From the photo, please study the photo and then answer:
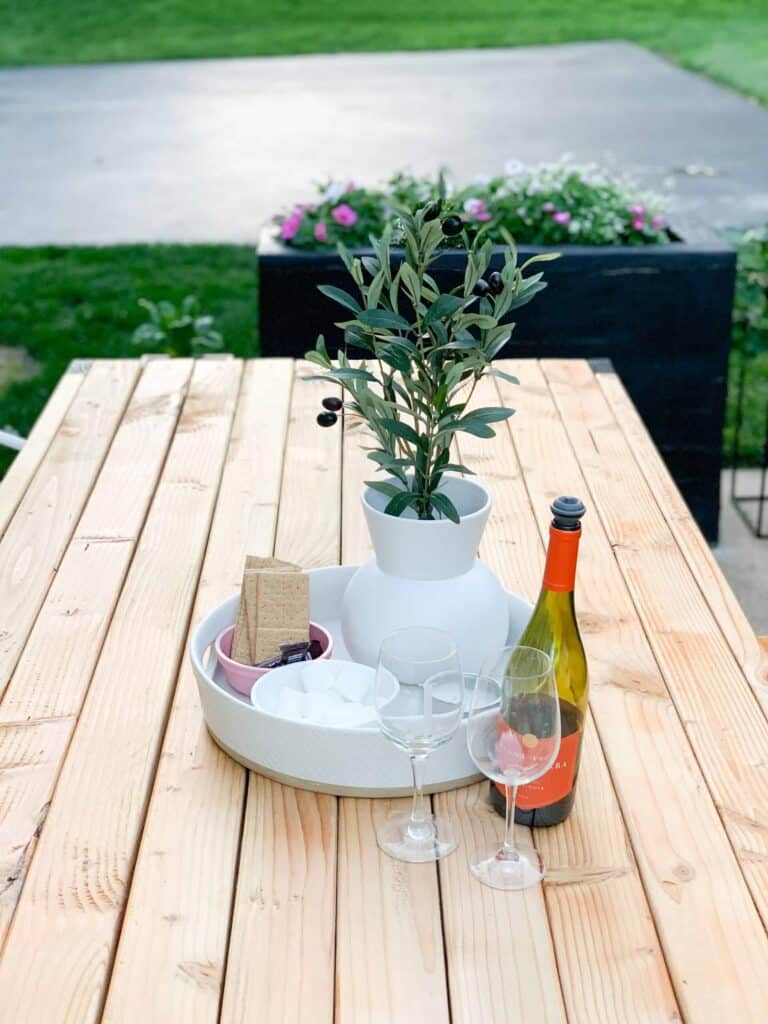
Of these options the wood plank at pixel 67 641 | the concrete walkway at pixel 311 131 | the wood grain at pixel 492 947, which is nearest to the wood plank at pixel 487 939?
the wood grain at pixel 492 947

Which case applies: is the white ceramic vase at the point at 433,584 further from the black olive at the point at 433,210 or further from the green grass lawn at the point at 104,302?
the green grass lawn at the point at 104,302

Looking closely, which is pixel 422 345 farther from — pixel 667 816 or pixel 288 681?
pixel 667 816

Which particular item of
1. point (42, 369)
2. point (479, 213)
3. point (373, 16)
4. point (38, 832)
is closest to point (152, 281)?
point (42, 369)

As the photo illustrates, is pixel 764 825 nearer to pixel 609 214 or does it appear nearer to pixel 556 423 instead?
pixel 556 423

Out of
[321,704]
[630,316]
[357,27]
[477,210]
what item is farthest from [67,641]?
[357,27]

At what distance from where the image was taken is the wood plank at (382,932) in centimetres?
104

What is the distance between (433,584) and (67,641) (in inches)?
19.5

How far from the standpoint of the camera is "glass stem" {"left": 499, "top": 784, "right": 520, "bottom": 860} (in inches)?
45.8

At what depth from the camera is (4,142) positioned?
338 inches

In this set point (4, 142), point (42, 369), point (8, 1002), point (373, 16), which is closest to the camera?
point (8, 1002)

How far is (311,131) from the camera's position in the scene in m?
8.92

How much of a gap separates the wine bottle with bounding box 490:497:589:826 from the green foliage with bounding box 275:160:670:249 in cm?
214

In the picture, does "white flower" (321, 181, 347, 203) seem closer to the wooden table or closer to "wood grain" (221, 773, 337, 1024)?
the wooden table

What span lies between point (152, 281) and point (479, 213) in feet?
7.92
